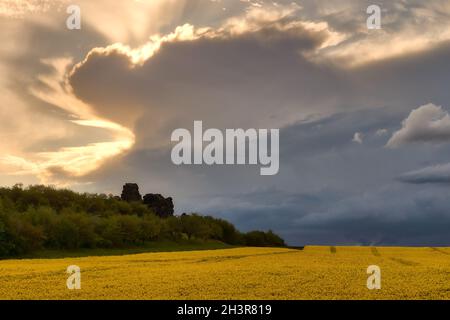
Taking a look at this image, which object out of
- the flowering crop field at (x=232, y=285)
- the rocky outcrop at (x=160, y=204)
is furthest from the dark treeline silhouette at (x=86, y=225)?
the flowering crop field at (x=232, y=285)

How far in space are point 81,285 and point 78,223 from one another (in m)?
79.5

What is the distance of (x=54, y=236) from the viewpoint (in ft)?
336

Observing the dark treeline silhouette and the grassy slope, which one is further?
the dark treeline silhouette

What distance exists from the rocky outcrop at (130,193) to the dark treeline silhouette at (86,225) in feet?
52.9

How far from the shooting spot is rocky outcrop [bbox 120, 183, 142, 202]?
184375mm

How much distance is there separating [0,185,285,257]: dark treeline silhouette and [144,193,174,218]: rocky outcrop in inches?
606

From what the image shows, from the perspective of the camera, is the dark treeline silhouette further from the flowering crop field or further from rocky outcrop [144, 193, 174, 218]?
the flowering crop field

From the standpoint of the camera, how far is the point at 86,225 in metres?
110

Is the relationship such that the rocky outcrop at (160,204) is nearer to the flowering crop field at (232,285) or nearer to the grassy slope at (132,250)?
the grassy slope at (132,250)

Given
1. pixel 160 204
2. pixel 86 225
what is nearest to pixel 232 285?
pixel 86 225

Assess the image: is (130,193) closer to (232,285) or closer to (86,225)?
(86,225)

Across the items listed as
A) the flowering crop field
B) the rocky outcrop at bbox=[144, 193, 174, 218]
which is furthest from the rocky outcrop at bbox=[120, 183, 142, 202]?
the flowering crop field

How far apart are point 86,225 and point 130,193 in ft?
246

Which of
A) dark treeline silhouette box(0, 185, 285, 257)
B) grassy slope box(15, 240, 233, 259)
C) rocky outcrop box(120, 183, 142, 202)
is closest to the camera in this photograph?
grassy slope box(15, 240, 233, 259)
